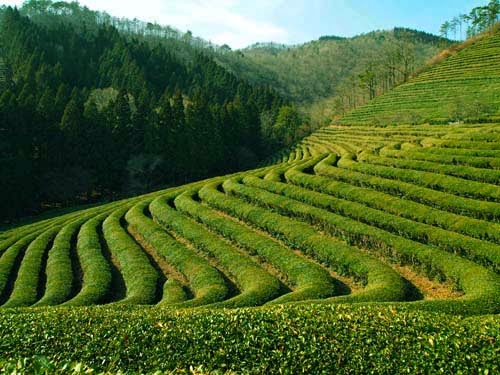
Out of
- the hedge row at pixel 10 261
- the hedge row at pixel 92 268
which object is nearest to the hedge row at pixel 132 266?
the hedge row at pixel 92 268

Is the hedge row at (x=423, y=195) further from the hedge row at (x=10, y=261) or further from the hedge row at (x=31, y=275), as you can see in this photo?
the hedge row at (x=10, y=261)

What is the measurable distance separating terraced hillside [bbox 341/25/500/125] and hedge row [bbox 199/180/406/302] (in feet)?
106

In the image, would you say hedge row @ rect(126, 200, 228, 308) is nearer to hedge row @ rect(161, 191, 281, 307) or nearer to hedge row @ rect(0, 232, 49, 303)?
hedge row @ rect(161, 191, 281, 307)

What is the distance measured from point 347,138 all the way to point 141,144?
3524cm

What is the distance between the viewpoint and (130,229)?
3412cm

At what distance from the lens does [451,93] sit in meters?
74.2

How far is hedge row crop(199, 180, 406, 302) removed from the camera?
18.5 m

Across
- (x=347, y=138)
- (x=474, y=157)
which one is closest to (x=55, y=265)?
(x=474, y=157)

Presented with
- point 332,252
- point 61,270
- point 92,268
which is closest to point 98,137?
point 61,270

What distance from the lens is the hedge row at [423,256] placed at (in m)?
15.8

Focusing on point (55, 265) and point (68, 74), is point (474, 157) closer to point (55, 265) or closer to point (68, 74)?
point (55, 265)

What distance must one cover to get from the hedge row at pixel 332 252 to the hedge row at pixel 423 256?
0.98 meters

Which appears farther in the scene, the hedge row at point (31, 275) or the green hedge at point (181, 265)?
the hedge row at point (31, 275)

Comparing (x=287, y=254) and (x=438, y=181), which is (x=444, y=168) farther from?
(x=287, y=254)
